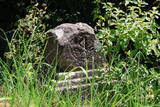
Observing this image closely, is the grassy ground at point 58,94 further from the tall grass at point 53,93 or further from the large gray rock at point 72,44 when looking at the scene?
the large gray rock at point 72,44

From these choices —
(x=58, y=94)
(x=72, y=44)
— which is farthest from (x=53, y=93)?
(x=72, y=44)

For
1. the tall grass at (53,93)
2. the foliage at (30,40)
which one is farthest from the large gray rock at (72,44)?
the tall grass at (53,93)

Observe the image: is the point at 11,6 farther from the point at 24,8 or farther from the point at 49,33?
the point at 49,33

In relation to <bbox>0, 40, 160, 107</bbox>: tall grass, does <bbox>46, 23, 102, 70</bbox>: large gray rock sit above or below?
below

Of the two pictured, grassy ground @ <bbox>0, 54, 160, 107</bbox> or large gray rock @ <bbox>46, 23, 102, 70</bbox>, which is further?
large gray rock @ <bbox>46, 23, 102, 70</bbox>

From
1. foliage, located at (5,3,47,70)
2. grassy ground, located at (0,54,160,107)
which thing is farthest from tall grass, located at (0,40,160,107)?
foliage, located at (5,3,47,70)

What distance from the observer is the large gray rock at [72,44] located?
427 cm

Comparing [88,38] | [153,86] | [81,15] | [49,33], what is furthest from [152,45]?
[81,15]

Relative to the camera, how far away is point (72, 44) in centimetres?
432

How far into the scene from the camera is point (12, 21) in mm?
7117

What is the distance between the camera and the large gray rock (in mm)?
4266

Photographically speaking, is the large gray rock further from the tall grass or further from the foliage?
the tall grass

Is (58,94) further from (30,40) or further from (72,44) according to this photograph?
(72,44)

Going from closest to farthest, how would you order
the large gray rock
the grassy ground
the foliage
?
the grassy ground, the foliage, the large gray rock
